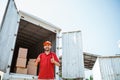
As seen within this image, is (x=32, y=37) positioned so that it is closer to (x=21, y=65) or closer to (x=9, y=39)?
(x=21, y=65)

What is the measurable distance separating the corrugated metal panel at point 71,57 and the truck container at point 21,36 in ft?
0.54

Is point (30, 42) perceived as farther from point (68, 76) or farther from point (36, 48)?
point (68, 76)

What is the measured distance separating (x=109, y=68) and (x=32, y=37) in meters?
7.68

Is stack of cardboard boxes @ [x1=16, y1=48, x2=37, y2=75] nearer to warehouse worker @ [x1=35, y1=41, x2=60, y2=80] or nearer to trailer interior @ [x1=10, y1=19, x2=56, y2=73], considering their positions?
trailer interior @ [x1=10, y1=19, x2=56, y2=73]

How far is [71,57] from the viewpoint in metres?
6.92

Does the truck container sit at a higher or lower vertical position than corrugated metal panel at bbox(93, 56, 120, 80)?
higher

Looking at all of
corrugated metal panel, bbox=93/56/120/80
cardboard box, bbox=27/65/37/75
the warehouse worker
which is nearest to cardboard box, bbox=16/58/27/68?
cardboard box, bbox=27/65/37/75

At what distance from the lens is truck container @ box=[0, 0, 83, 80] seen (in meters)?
4.72

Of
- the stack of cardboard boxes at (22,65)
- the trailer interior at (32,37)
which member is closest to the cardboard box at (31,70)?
the stack of cardboard boxes at (22,65)

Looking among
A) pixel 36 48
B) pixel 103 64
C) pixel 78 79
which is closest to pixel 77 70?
pixel 78 79

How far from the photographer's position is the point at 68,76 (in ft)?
22.8

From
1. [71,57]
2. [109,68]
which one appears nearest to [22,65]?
[71,57]

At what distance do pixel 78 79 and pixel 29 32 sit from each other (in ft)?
12.6

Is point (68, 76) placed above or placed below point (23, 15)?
below
